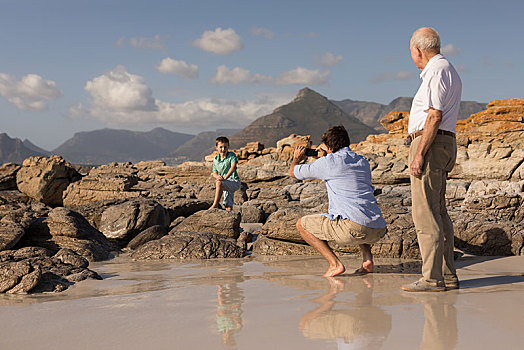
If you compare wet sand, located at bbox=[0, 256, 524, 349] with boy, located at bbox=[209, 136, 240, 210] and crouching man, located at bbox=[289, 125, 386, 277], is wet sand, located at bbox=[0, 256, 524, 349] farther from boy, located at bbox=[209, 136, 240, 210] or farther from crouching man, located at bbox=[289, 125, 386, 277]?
boy, located at bbox=[209, 136, 240, 210]

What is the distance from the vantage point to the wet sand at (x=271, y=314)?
101 inches

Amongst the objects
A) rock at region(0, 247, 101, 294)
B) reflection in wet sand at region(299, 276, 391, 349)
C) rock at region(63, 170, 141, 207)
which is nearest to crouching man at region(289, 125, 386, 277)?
reflection in wet sand at region(299, 276, 391, 349)

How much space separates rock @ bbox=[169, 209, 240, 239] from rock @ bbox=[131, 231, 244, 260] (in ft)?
3.96

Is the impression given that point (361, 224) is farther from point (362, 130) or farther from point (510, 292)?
point (362, 130)

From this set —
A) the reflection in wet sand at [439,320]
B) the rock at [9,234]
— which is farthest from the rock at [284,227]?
the rock at [9,234]

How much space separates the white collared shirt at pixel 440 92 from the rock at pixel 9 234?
6338 millimetres

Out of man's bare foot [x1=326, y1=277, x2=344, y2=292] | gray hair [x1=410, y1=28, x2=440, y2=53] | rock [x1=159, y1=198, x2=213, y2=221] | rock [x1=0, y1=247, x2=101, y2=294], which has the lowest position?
man's bare foot [x1=326, y1=277, x2=344, y2=292]

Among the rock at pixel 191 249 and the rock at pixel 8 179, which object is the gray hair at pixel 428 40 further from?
the rock at pixel 8 179

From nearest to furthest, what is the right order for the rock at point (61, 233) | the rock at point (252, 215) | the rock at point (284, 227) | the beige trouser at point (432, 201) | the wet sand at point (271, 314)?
the wet sand at point (271, 314) → the beige trouser at point (432, 201) → the rock at point (284, 227) → the rock at point (61, 233) → the rock at point (252, 215)

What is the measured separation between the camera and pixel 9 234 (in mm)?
7262

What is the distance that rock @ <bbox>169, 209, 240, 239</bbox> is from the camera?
27.7ft

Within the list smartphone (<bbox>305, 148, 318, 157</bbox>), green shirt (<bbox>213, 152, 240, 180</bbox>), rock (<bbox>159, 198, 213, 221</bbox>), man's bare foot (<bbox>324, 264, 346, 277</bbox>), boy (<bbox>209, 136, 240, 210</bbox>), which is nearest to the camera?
man's bare foot (<bbox>324, 264, 346, 277</bbox>)

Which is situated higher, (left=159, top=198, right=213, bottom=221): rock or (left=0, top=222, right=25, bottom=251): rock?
(left=159, top=198, right=213, bottom=221): rock

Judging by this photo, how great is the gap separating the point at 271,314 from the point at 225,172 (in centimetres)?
764
